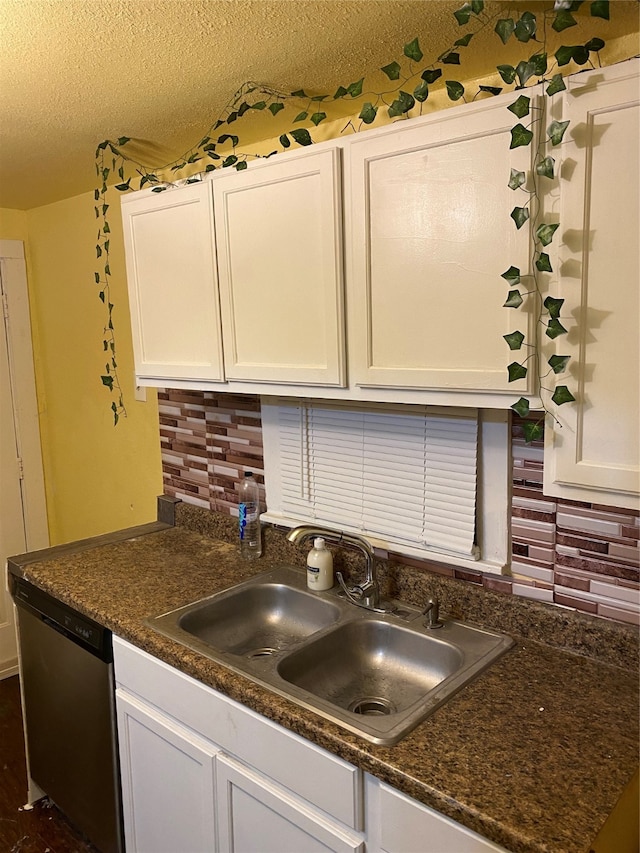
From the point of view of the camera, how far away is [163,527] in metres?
2.62

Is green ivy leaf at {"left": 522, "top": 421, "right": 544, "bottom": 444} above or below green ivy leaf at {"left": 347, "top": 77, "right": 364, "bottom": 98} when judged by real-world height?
below

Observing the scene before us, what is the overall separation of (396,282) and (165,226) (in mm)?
831

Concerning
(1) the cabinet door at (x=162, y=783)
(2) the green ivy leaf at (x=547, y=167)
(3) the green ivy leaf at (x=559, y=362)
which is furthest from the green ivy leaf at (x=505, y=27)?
(1) the cabinet door at (x=162, y=783)

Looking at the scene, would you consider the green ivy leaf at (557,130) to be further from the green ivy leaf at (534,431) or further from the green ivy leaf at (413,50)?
the green ivy leaf at (534,431)

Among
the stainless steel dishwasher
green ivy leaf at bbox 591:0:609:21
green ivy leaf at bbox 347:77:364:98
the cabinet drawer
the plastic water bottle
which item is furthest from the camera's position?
the plastic water bottle

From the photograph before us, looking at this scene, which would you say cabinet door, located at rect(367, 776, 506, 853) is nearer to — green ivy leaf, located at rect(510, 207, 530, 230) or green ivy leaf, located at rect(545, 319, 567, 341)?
green ivy leaf, located at rect(545, 319, 567, 341)

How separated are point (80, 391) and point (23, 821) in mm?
1735

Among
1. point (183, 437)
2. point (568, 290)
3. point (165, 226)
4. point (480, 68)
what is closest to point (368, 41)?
point (480, 68)

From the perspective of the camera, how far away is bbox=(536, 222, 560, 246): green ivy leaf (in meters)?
1.19

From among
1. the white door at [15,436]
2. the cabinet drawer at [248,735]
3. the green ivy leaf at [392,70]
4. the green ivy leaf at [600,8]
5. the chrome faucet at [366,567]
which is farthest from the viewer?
the white door at [15,436]

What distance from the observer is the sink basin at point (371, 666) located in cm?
165

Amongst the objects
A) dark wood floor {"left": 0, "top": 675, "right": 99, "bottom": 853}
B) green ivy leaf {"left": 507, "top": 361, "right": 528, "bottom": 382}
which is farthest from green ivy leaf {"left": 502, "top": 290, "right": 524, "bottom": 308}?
dark wood floor {"left": 0, "top": 675, "right": 99, "bottom": 853}

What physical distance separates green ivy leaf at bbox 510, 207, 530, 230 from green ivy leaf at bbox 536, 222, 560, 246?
0.10ft

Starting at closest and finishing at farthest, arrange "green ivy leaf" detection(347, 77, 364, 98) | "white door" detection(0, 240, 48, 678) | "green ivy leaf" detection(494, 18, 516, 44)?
1. "green ivy leaf" detection(494, 18, 516, 44)
2. "green ivy leaf" detection(347, 77, 364, 98)
3. "white door" detection(0, 240, 48, 678)
